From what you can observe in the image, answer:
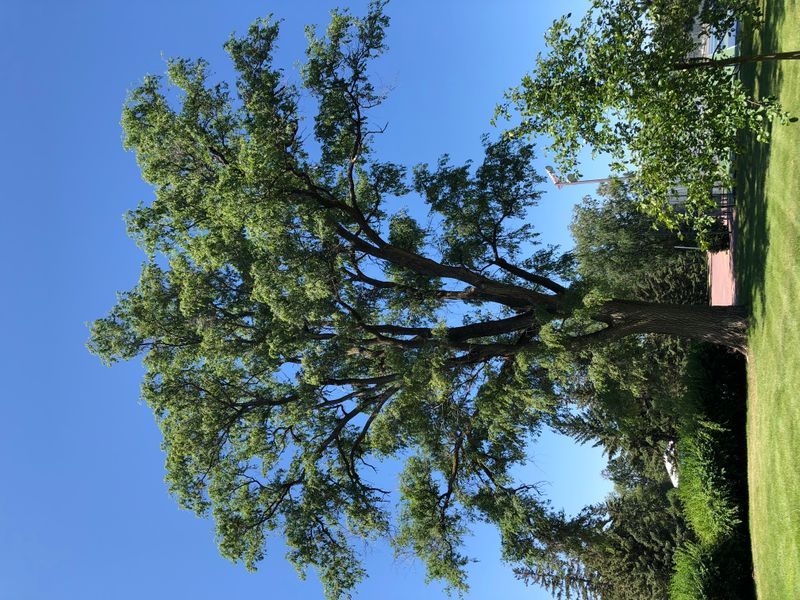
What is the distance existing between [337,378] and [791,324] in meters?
12.7

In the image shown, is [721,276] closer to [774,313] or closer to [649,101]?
[774,313]

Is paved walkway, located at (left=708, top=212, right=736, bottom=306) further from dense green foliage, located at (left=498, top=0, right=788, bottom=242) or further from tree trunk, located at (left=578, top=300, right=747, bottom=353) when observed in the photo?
dense green foliage, located at (left=498, top=0, right=788, bottom=242)

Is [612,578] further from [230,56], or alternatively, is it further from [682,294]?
[230,56]

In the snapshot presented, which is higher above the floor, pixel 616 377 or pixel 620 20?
pixel 620 20

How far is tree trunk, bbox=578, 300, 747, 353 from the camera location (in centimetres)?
1995

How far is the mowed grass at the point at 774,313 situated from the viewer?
52.0 ft

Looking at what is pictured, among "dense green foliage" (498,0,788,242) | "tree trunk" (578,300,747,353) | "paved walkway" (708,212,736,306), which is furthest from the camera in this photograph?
"paved walkway" (708,212,736,306)

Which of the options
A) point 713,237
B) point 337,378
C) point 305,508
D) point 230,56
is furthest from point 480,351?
point 713,237

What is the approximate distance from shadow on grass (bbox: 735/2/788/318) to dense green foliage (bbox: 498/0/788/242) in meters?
1.53

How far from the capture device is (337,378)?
72.4 feet

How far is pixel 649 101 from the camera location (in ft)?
47.4

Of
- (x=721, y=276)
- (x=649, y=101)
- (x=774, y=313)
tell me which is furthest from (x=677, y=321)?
(x=721, y=276)

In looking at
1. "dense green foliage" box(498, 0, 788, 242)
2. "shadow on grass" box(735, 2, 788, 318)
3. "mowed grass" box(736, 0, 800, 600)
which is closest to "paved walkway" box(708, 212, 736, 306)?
"shadow on grass" box(735, 2, 788, 318)

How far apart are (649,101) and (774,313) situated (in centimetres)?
683
